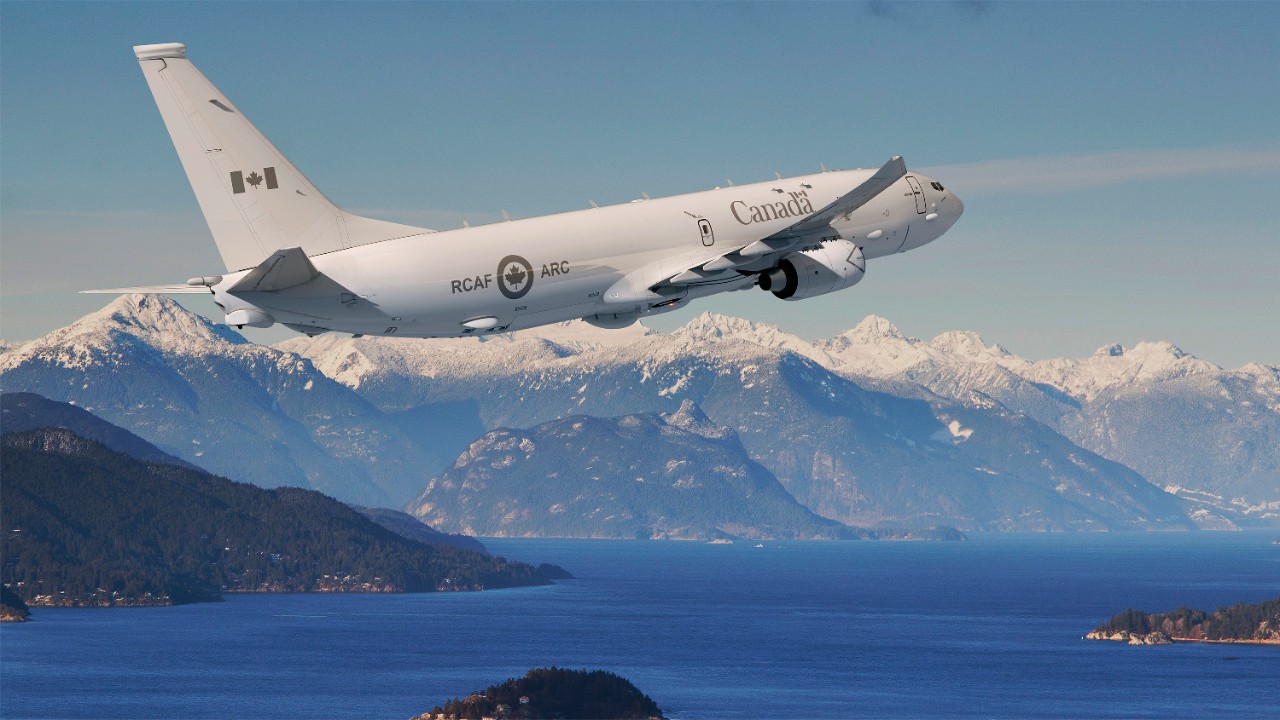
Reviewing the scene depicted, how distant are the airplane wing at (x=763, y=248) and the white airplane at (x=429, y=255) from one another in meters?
0.07

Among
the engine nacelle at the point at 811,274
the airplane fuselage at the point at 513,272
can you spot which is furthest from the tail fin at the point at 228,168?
the engine nacelle at the point at 811,274

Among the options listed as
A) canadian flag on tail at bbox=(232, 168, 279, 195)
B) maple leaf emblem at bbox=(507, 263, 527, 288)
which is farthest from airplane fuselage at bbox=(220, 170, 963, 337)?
canadian flag on tail at bbox=(232, 168, 279, 195)

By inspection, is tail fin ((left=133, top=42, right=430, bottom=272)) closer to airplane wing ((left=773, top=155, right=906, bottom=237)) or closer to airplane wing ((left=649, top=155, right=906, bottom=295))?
airplane wing ((left=649, top=155, right=906, bottom=295))

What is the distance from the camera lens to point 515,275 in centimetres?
5244

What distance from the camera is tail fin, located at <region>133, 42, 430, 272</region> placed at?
173ft

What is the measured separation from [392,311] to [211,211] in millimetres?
7897

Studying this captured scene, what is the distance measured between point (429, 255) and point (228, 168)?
27.7 ft

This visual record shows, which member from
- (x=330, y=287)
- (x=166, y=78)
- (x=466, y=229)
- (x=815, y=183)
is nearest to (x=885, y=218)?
(x=815, y=183)

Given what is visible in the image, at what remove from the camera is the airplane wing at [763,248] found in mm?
54938

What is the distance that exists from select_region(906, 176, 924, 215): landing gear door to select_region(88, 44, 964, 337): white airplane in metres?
11.8

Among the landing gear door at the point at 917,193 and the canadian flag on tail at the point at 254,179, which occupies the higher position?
the landing gear door at the point at 917,193

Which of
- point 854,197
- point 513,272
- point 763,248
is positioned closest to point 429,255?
point 513,272

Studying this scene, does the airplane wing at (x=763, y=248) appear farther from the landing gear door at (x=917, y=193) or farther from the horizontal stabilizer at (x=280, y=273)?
the horizontal stabilizer at (x=280, y=273)

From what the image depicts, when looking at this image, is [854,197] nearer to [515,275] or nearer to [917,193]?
[515,275]
